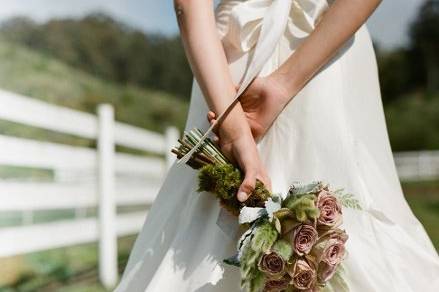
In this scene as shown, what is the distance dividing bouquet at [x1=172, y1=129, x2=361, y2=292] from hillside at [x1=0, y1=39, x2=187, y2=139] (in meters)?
12.8

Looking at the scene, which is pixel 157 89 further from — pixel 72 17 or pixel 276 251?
pixel 276 251

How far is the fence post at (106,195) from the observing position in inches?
235

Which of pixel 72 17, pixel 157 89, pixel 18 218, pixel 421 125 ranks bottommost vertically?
pixel 18 218

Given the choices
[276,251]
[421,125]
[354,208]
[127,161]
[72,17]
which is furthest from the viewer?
[421,125]

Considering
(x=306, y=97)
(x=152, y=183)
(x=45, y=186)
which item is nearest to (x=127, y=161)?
(x=152, y=183)

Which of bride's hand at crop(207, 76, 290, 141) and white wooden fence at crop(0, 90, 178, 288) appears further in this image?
white wooden fence at crop(0, 90, 178, 288)

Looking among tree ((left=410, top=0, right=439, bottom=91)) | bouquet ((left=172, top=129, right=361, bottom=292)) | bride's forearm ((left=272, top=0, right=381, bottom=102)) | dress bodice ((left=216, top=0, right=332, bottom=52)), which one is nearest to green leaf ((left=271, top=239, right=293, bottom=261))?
bouquet ((left=172, top=129, right=361, bottom=292))

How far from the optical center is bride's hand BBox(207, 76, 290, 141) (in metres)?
1.88

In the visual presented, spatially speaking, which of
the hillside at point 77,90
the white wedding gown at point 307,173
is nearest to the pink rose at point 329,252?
the white wedding gown at point 307,173

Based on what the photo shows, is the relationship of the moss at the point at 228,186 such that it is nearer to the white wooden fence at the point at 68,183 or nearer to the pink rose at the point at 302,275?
the pink rose at the point at 302,275

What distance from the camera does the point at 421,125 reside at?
2566 centimetres

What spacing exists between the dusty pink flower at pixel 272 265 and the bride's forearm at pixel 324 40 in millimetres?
432

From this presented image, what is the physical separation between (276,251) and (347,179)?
0.33m

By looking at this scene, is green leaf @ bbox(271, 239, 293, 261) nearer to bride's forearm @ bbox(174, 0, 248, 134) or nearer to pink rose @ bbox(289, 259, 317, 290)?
pink rose @ bbox(289, 259, 317, 290)
